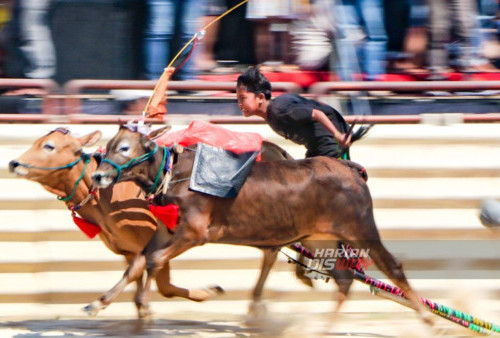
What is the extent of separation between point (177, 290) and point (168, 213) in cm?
66

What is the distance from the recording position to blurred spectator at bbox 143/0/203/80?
9266 mm

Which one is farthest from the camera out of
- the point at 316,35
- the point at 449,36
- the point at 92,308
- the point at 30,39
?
the point at 449,36

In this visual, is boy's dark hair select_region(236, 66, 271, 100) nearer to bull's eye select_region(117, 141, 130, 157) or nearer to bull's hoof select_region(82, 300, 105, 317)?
bull's eye select_region(117, 141, 130, 157)

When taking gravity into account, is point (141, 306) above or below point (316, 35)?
below

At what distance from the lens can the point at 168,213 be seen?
23.7 ft

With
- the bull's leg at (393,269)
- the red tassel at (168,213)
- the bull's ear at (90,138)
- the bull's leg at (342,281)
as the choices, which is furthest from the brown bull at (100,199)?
the bull's leg at (393,269)

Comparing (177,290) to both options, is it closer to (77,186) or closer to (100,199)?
(100,199)

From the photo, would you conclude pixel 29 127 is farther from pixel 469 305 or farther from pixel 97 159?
pixel 469 305

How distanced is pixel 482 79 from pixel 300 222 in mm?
3111

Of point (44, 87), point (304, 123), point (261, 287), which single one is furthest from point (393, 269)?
point (44, 87)

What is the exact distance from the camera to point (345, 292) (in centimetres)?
779

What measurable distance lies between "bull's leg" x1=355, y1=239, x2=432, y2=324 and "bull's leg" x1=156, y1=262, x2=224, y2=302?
103 centimetres

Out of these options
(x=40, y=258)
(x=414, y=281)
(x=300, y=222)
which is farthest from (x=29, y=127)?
(x=414, y=281)

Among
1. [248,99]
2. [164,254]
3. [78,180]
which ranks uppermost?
[248,99]
